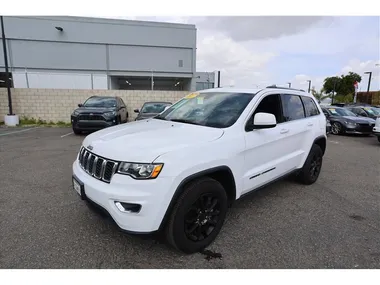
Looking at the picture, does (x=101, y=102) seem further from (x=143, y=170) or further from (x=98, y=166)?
(x=143, y=170)

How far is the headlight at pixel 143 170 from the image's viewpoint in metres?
2.11

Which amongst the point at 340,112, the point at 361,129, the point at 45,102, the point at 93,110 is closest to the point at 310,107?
the point at 93,110

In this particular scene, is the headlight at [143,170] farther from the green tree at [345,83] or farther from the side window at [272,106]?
the green tree at [345,83]

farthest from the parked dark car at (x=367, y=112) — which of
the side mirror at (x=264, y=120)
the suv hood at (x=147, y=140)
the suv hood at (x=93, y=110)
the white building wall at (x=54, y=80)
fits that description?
the white building wall at (x=54, y=80)

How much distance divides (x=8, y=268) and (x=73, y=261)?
0.54m

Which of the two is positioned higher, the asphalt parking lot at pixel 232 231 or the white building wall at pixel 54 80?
the white building wall at pixel 54 80

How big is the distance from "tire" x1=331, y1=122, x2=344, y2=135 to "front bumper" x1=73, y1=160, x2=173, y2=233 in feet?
38.5

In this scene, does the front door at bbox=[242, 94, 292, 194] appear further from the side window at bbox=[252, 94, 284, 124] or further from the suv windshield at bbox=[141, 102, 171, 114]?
the suv windshield at bbox=[141, 102, 171, 114]

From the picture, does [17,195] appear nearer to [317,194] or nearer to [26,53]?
[317,194]

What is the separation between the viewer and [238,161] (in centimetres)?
271

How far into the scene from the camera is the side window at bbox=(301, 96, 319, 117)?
424 cm

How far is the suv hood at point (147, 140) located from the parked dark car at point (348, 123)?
10826mm

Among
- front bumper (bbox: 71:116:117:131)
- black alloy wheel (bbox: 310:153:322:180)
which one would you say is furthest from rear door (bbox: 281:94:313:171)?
front bumper (bbox: 71:116:117:131)

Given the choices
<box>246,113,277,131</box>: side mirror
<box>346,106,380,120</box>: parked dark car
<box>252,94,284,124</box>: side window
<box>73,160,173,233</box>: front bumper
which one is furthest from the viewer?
<box>346,106,380,120</box>: parked dark car
